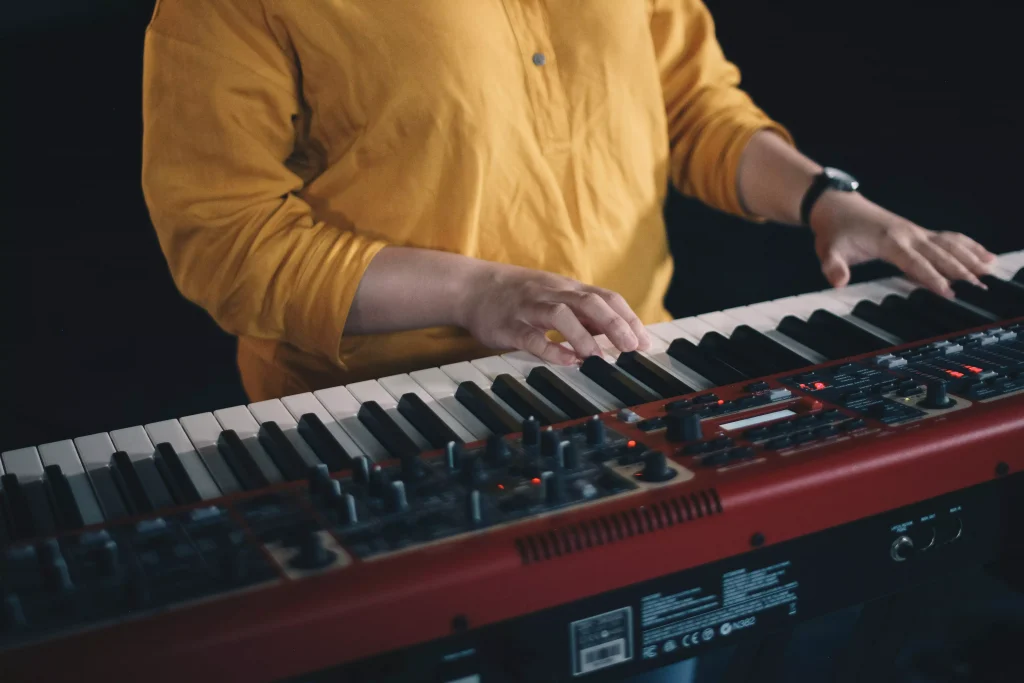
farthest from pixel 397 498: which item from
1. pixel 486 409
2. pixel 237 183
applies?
pixel 237 183

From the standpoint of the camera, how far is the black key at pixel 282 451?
38.5 inches

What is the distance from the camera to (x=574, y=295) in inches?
47.1

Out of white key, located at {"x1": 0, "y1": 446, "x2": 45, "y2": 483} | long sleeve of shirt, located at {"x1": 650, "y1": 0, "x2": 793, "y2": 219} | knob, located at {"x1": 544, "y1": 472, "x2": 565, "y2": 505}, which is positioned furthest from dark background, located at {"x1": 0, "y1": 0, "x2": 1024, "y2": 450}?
knob, located at {"x1": 544, "y1": 472, "x2": 565, "y2": 505}

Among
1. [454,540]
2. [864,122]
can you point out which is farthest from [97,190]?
[864,122]

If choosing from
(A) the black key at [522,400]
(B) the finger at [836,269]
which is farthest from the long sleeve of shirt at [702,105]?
(A) the black key at [522,400]

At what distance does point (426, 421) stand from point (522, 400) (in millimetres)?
120

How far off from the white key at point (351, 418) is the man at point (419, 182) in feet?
0.47

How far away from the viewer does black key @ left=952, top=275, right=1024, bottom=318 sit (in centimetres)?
133

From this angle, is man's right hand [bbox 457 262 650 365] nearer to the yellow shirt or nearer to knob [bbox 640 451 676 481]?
the yellow shirt

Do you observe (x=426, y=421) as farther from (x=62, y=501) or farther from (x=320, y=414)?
(x=62, y=501)

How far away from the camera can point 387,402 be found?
1.16 meters

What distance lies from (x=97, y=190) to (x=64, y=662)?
112cm

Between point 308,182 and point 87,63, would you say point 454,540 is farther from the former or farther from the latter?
point 87,63

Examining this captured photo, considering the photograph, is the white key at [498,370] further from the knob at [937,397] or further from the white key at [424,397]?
the knob at [937,397]
